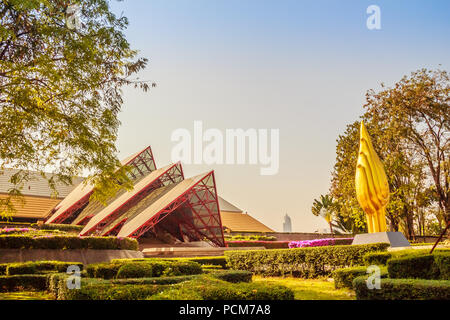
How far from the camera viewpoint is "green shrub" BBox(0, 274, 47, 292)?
10.5 m

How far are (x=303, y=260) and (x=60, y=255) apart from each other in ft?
33.2

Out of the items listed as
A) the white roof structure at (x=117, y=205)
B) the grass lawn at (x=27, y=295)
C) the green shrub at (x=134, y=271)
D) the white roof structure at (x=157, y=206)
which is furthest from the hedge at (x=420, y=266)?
the white roof structure at (x=117, y=205)

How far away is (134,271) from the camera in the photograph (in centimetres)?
910

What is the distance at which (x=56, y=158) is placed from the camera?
37.8ft

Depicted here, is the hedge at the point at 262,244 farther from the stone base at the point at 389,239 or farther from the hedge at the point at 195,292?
the hedge at the point at 195,292

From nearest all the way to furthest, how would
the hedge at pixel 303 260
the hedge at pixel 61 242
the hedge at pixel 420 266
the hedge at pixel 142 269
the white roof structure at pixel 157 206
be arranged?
1. the hedge at pixel 420 266
2. the hedge at pixel 142 269
3. the hedge at pixel 303 260
4. the hedge at pixel 61 242
5. the white roof structure at pixel 157 206

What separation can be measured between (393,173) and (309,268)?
560 inches

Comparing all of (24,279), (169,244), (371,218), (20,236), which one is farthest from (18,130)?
(169,244)

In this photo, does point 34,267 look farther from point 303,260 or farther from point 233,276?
point 303,260

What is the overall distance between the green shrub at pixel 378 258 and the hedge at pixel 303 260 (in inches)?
47.4

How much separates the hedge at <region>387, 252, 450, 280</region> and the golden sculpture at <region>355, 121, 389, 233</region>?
885 centimetres

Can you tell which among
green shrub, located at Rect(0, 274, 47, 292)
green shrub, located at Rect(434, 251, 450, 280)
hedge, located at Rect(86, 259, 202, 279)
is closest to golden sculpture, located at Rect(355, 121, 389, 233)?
hedge, located at Rect(86, 259, 202, 279)

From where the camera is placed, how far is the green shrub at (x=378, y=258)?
998 centimetres

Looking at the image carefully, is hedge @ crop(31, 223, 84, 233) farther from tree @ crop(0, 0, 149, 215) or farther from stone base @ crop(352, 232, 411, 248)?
stone base @ crop(352, 232, 411, 248)
